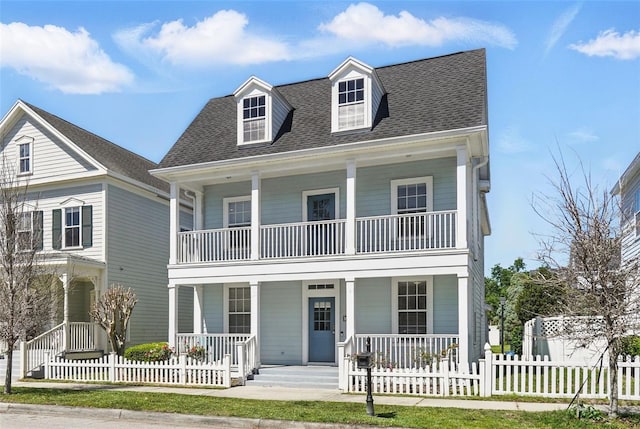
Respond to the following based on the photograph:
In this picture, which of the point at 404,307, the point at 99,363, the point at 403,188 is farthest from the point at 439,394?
the point at 99,363

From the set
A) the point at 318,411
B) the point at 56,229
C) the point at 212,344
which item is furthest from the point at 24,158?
the point at 318,411

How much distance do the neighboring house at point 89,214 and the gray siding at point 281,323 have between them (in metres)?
6.07

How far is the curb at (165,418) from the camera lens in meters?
10.1

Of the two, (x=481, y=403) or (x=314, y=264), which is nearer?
(x=481, y=403)

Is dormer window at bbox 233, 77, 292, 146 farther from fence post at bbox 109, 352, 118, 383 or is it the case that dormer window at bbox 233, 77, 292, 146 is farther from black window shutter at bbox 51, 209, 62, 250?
black window shutter at bbox 51, 209, 62, 250

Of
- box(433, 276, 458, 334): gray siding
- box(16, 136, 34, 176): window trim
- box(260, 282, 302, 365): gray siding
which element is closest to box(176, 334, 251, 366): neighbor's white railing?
box(260, 282, 302, 365): gray siding

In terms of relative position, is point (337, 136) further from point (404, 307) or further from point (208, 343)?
point (208, 343)

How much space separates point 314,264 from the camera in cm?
1645

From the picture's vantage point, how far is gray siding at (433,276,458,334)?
16.1 metres

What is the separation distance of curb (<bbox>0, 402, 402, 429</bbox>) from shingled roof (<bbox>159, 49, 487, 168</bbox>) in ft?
26.6

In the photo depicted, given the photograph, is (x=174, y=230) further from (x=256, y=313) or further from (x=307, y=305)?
(x=307, y=305)

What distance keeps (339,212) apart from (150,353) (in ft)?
21.2

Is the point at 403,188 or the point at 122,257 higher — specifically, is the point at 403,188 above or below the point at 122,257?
above

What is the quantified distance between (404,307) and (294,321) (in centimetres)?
331
